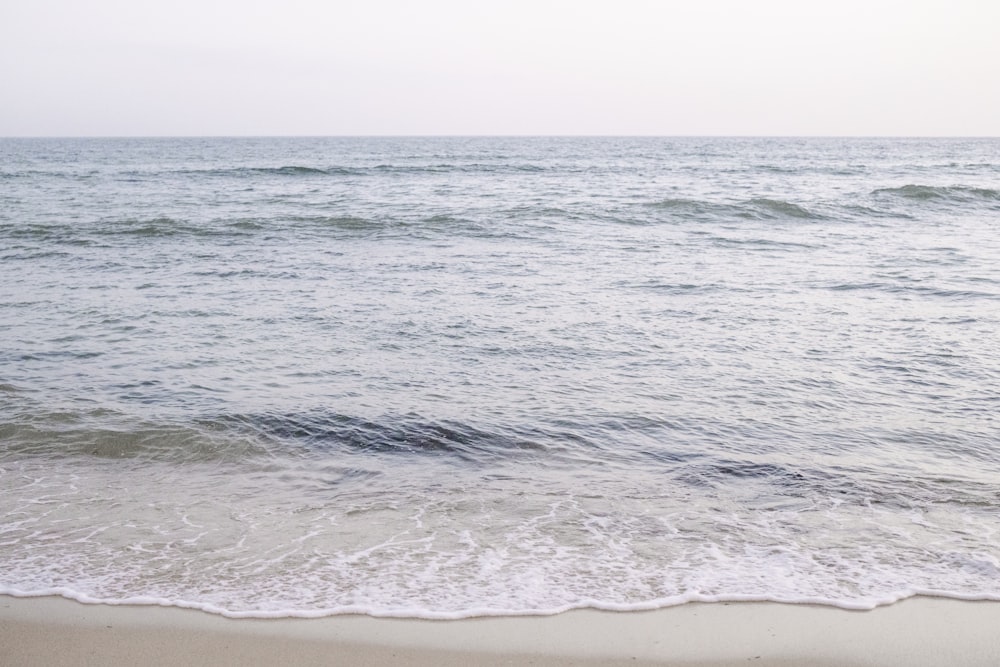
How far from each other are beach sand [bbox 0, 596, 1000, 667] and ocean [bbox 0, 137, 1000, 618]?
0.11 m

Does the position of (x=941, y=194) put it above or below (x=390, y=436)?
above

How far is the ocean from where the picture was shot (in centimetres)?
403

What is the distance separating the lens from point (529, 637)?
3.46 metres

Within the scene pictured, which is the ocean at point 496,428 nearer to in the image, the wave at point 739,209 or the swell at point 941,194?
the wave at point 739,209

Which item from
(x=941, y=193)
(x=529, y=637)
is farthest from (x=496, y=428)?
(x=941, y=193)

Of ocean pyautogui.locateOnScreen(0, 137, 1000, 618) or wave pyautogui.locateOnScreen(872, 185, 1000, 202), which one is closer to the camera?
ocean pyautogui.locateOnScreen(0, 137, 1000, 618)

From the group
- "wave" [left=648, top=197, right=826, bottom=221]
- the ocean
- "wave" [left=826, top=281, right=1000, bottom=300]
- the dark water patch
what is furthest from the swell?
the dark water patch

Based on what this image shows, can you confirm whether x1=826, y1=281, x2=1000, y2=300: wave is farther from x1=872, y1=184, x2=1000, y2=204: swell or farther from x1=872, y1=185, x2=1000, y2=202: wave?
x1=872, y1=185, x2=1000, y2=202: wave

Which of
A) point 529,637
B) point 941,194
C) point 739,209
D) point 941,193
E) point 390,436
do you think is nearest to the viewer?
point 529,637

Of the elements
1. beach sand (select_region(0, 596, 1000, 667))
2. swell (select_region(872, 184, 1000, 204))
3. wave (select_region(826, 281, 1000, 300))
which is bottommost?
beach sand (select_region(0, 596, 1000, 667))

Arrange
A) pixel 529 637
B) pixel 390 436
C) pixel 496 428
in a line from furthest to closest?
pixel 496 428
pixel 390 436
pixel 529 637

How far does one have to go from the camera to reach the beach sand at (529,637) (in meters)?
3.29

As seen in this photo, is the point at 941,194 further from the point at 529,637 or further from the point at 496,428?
the point at 529,637

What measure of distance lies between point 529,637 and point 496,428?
2726mm
